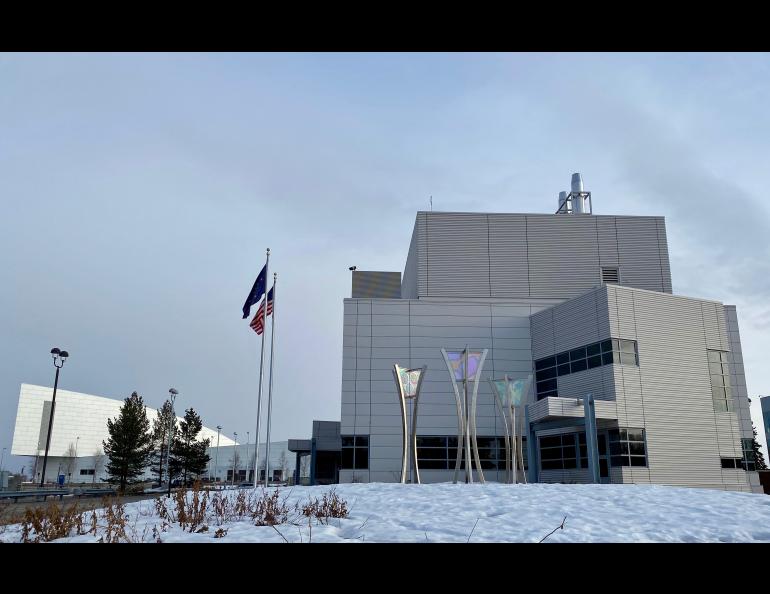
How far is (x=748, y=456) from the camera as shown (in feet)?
139

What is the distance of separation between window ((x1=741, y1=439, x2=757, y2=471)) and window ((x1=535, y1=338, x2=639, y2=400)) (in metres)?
10.8

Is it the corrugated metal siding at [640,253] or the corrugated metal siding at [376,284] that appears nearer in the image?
the corrugated metal siding at [640,253]

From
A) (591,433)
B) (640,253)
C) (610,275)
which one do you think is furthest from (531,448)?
(640,253)

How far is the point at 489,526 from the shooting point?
11047 millimetres

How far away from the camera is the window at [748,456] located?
41.3 m

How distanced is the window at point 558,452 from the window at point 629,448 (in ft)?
10.7

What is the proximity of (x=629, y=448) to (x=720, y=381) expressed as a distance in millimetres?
8783

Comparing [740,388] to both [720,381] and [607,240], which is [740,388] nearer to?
[720,381]

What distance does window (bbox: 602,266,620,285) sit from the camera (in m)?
52.2

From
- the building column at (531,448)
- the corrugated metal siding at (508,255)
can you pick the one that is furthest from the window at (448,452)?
the corrugated metal siding at (508,255)

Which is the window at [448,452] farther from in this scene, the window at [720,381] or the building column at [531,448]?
the window at [720,381]
